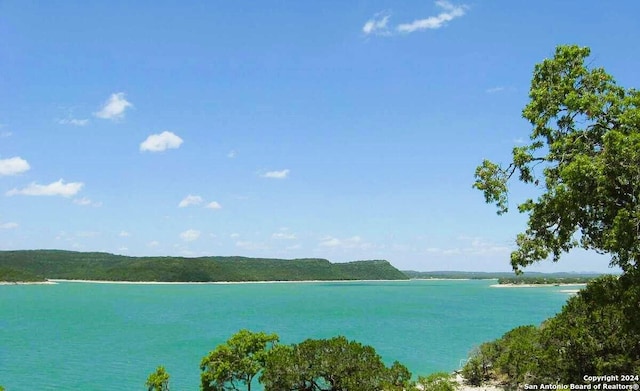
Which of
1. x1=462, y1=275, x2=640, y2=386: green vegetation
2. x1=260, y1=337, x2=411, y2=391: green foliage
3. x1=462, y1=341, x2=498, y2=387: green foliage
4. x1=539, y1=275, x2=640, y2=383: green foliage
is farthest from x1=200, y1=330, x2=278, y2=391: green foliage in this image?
x1=462, y1=341, x2=498, y2=387: green foliage

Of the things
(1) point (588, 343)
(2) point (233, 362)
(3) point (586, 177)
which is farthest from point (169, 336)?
(3) point (586, 177)

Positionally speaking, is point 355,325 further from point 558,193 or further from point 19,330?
point 558,193

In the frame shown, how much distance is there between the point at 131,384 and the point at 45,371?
12448 mm

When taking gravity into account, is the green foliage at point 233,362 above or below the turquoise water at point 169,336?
above

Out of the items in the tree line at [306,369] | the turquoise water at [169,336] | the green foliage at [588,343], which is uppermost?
the green foliage at [588,343]

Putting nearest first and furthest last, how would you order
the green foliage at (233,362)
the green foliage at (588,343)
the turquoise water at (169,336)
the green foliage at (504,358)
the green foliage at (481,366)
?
the green foliage at (588,343) → the green foliage at (233,362) → the green foliage at (504,358) → the green foliage at (481,366) → the turquoise water at (169,336)

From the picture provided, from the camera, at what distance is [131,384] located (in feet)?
145

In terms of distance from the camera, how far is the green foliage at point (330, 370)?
958 inches

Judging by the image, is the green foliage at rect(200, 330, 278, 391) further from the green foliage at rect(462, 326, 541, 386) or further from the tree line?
the green foliage at rect(462, 326, 541, 386)

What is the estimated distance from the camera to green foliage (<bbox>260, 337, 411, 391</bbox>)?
24.3m

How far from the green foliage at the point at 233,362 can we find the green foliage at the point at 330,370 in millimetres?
960

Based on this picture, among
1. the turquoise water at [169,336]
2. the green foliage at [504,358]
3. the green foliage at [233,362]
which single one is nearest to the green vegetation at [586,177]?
the green foliage at [504,358]

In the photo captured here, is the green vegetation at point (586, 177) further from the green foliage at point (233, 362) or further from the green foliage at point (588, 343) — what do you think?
the green foliage at point (233, 362)

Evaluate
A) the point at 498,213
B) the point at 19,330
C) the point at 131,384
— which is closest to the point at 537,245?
the point at 498,213
